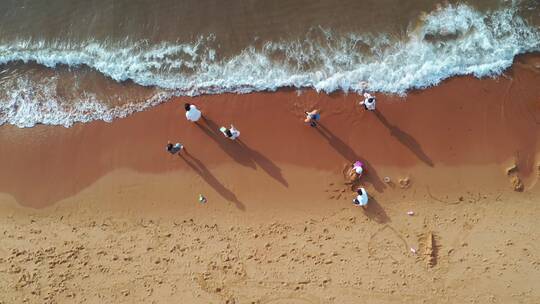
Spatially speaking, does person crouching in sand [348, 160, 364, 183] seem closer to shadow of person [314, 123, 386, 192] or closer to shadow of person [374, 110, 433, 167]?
shadow of person [314, 123, 386, 192]

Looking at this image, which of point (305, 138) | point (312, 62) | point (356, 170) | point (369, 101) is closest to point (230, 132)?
point (305, 138)

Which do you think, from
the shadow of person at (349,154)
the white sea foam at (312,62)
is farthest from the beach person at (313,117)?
the white sea foam at (312,62)

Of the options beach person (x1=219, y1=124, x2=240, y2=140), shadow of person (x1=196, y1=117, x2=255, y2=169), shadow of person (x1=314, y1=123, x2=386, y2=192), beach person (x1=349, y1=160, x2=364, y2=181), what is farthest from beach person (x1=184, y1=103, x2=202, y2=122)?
beach person (x1=349, y1=160, x2=364, y2=181)

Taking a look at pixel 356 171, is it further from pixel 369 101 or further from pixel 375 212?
pixel 369 101

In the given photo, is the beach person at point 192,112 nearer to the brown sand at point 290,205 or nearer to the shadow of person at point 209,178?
the brown sand at point 290,205

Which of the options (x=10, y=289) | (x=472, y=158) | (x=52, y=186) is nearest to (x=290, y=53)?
(x=472, y=158)

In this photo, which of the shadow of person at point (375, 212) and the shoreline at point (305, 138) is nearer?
the shadow of person at point (375, 212)
